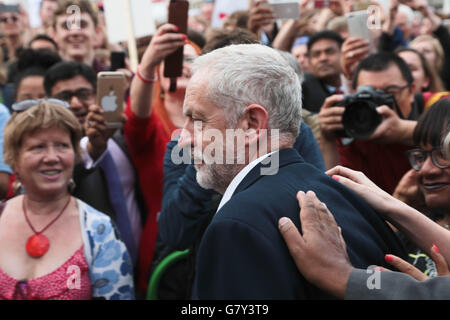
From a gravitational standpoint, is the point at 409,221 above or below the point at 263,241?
below

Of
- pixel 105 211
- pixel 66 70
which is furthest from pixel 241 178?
pixel 66 70

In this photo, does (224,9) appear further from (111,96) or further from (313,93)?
(111,96)

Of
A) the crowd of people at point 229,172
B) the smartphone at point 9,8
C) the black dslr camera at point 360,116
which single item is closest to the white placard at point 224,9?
the crowd of people at point 229,172

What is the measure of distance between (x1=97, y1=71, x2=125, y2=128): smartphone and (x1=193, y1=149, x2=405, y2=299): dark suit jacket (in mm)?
1800

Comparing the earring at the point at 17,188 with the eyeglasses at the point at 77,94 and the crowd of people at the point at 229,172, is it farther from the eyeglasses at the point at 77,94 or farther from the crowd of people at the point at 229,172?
the eyeglasses at the point at 77,94

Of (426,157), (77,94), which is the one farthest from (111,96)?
(426,157)

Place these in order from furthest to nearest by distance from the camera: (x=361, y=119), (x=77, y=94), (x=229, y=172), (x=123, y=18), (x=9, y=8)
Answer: (x=9, y=8), (x=123, y=18), (x=77, y=94), (x=361, y=119), (x=229, y=172)

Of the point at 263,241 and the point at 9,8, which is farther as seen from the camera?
the point at 9,8

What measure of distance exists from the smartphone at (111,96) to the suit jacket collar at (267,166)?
176cm

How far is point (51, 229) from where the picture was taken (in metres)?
2.98

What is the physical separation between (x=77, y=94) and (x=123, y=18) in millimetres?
696

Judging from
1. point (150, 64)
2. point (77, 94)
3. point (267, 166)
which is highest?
point (150, 64)

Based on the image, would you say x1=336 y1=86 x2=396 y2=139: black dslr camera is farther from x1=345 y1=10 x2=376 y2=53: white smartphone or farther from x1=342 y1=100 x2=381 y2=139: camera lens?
x1=345 y1=10 x2=376 y2=53: white smartphone

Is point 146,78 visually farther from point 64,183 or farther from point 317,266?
point 317,266
